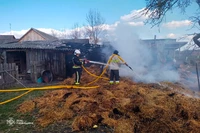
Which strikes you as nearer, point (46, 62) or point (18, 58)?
point (46, 62)

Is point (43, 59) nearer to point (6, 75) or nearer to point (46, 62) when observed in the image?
point (46, 62)

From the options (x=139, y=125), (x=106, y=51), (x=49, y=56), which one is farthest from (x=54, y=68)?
(x=139, y=125)

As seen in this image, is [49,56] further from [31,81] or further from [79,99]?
[79,99]

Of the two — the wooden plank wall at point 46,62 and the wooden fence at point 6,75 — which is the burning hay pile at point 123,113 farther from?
the wooden plank wall at point 46,62

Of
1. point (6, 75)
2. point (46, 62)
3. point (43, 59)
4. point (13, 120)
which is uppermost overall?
point (43, 59)

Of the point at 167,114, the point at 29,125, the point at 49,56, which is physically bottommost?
the point at 29,125

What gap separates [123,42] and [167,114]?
353 inches

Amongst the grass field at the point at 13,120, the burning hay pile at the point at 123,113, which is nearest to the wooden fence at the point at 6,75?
the grass field at the point at 13,120

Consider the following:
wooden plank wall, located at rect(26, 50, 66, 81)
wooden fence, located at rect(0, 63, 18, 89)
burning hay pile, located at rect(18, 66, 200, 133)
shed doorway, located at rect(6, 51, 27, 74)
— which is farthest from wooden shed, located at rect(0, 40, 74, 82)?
burning hay pile, located at rect(18, 66, 200, 133)

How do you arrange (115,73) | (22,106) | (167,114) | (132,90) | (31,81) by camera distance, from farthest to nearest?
(31,81) < (115,73) < (132,90) < (22,106) < (167,114)

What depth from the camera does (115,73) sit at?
8.59 m

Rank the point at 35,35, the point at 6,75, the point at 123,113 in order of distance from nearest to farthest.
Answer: the point at 123,113 < the point at 6,75 < the point at 35,35

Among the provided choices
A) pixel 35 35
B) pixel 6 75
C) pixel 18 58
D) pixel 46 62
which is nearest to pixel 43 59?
pixel 46 62

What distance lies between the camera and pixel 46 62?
12.8m
